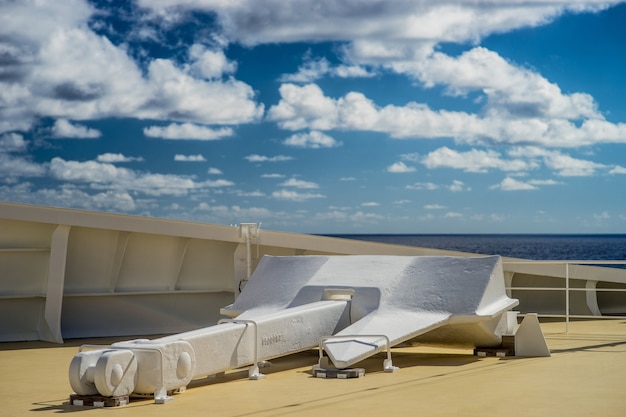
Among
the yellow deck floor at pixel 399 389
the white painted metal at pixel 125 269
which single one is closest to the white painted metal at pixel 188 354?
the yellow deck floor at pixel 399 389

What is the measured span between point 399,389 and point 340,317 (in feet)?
8.54

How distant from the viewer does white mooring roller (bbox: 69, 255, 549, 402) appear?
969 centimetres

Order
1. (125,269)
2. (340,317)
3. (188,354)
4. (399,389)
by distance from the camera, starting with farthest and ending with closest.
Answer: (125,269) → (340,317) → (399,389) → (188,354)

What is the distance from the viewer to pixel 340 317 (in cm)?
1254

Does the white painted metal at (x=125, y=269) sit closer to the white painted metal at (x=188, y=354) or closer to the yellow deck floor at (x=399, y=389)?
the yellow deck floor at (x=399, y=389)

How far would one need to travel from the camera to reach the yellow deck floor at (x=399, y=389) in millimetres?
8766

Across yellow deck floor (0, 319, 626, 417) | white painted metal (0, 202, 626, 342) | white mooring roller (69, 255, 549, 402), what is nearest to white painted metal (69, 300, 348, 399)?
white mooring roller (69, 255, 549, 402)

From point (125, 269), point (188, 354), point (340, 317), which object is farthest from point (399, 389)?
point (125, 269)

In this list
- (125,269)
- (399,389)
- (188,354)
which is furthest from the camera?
(125,269)

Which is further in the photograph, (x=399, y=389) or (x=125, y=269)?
(x=125, y=269)

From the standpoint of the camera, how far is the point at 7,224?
16516mm

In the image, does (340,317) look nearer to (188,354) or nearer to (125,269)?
(188,354)

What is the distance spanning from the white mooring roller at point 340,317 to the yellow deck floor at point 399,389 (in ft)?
1.01

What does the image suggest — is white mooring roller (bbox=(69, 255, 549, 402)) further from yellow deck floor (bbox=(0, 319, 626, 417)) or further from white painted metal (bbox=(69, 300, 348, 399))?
yellow deck floor (bbox=(0, 319, 626, 417))
